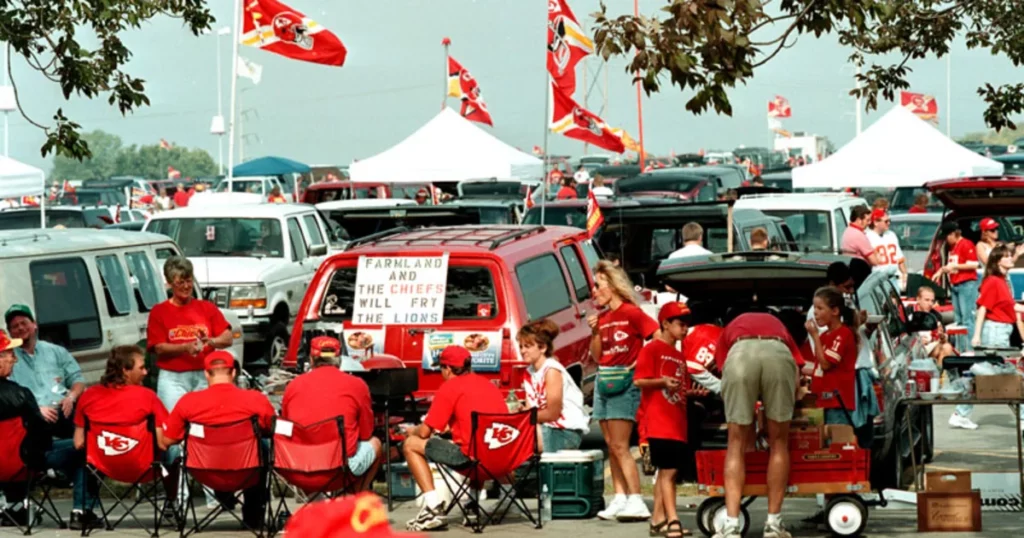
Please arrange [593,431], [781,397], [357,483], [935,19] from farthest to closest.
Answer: [593,431] → [935,19] → [357,483] → [781,397]

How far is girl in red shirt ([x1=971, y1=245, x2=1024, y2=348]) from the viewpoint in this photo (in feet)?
53.7

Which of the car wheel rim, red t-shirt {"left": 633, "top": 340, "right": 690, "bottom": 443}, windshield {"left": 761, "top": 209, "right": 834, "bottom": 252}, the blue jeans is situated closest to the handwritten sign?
red t-shirt {"left": 633, "top": 340, "right": 690, "bottom": 443}

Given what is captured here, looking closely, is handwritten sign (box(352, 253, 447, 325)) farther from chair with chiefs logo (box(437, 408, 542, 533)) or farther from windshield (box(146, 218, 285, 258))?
windshield (box(146, 218, 285, 258))

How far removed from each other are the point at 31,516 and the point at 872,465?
221 inches

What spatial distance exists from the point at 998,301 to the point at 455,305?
610 cm

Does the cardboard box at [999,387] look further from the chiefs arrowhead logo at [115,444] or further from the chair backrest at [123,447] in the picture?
the chiefs arrowhead logo at [115,444]

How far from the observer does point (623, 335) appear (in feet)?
37.0

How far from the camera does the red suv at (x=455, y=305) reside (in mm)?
12578

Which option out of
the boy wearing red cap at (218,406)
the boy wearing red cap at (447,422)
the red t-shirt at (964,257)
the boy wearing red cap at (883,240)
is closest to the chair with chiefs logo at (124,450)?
the boy wearing red cap at (218,406)

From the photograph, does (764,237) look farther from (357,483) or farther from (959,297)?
(357,483)

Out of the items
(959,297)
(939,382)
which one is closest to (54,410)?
(939,382)

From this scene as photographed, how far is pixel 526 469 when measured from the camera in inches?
440

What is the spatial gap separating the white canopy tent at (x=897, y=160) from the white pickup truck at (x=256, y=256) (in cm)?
782

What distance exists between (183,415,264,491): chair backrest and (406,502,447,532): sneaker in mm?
1080
